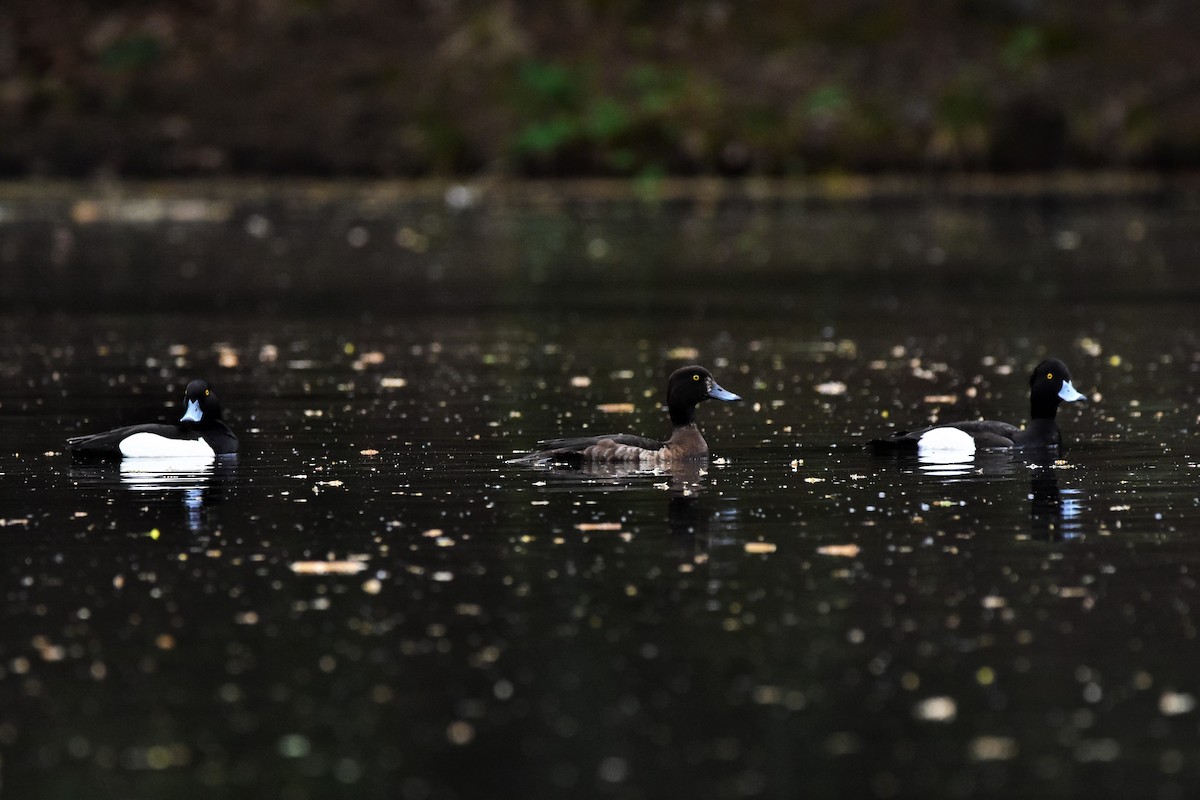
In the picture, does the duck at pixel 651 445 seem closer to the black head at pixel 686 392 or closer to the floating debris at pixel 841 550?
the black head at pixel 686 392

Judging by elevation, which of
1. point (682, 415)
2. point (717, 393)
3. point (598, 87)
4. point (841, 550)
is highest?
point (598, 87)

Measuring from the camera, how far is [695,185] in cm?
6141

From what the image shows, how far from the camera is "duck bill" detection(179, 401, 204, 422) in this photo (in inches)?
658

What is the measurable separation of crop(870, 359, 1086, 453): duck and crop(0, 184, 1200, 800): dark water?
42 cm

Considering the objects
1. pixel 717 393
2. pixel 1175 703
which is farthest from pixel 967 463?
pixel 1175 703

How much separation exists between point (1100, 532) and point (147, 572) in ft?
17.3

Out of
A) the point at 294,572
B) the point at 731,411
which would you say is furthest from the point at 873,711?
the point at 731,411

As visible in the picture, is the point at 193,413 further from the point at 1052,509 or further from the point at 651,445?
the point at 1052,509

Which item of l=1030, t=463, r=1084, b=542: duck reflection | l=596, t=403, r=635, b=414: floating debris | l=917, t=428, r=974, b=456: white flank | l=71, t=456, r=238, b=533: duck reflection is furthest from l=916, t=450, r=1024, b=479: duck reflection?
l=71, t=456, r=238, b=533: duck reflection

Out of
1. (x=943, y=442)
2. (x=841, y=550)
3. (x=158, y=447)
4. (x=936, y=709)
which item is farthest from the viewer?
(x=943, y=442)

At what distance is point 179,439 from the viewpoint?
1650 centimetres

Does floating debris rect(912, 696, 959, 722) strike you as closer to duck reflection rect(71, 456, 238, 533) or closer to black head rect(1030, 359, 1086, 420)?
duck reflection rect(71, 456, 238, 533)

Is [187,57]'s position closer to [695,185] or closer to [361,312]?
[695,185]

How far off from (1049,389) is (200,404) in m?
6.04
